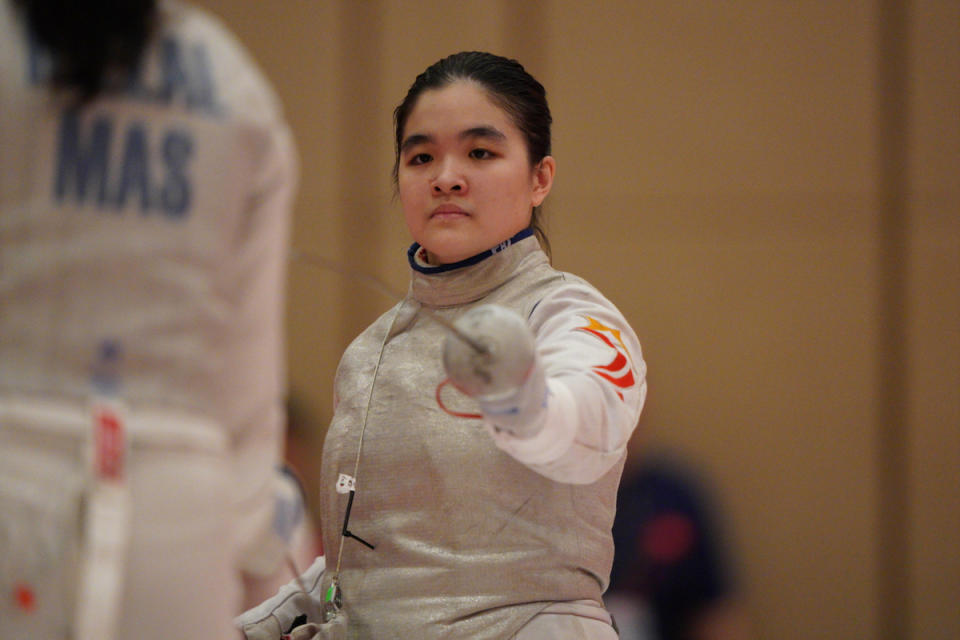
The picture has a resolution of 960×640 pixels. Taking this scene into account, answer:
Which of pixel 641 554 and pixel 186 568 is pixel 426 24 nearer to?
pixel 641 554

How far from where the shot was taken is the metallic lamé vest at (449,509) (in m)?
1.48

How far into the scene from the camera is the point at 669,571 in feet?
9.55

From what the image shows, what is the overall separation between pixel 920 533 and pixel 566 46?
1931 millimetres

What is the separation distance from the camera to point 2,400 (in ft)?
3.59

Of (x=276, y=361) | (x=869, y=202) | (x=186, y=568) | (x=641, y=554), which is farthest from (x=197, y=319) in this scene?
(x=869, y=202)

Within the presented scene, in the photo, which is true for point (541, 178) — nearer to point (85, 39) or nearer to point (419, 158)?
point (419, 158)

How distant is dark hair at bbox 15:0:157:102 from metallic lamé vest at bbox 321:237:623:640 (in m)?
0.70

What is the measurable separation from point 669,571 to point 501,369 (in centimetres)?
189

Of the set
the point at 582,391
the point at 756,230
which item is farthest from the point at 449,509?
the point at 756,230

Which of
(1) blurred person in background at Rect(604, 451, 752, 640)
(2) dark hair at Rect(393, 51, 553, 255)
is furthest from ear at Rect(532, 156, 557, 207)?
(1) blurred person in background at Rect(604, 451, 752, 640)

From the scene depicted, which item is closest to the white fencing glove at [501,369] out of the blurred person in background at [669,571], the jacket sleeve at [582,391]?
the jacket sleeve at [582,391]

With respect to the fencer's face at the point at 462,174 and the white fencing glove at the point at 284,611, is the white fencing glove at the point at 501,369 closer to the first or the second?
the fencer's face at the point at 462,174

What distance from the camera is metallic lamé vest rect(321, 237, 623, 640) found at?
148cm

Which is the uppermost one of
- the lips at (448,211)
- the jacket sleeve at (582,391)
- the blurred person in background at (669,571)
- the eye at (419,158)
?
the eye at (419,158)
